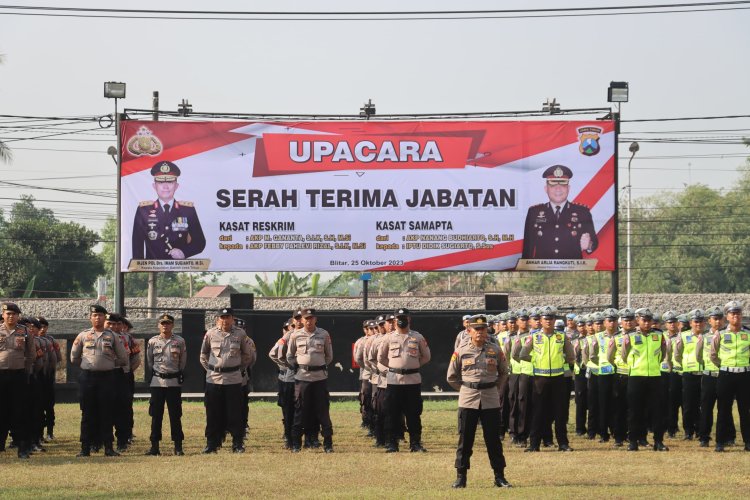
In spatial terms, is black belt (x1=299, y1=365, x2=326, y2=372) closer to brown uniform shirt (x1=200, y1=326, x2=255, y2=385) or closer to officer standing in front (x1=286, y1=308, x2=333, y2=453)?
officer standing in front (x1=286, y1=308, x2=333, y2=453)

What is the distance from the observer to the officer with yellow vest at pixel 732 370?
18078mm

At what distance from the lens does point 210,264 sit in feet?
92.1

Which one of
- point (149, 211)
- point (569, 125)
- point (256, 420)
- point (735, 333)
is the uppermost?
point (569, 125)

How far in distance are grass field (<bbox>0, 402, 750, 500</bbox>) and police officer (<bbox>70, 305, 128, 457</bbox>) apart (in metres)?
0.51

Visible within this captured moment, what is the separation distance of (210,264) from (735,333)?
527 inches

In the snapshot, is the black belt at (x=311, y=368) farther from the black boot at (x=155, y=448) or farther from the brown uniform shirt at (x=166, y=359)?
the black boot at (x=155, y=448)

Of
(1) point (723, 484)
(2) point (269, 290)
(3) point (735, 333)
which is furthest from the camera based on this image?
(2) point (269, 290)

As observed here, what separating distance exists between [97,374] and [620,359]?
7.81 meters

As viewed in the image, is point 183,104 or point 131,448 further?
point 183,104

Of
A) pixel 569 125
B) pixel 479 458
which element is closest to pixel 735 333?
pixel 479 458

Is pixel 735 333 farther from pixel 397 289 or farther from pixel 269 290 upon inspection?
pixel 397 289

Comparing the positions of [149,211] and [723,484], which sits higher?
[149,211]

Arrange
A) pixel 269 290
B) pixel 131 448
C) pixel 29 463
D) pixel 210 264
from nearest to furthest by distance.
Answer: pixel 29 463 → pixel 131 448 → pixel 210 264 → pixel 269 290

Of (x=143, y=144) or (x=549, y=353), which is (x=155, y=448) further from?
(x=143, y=144)
